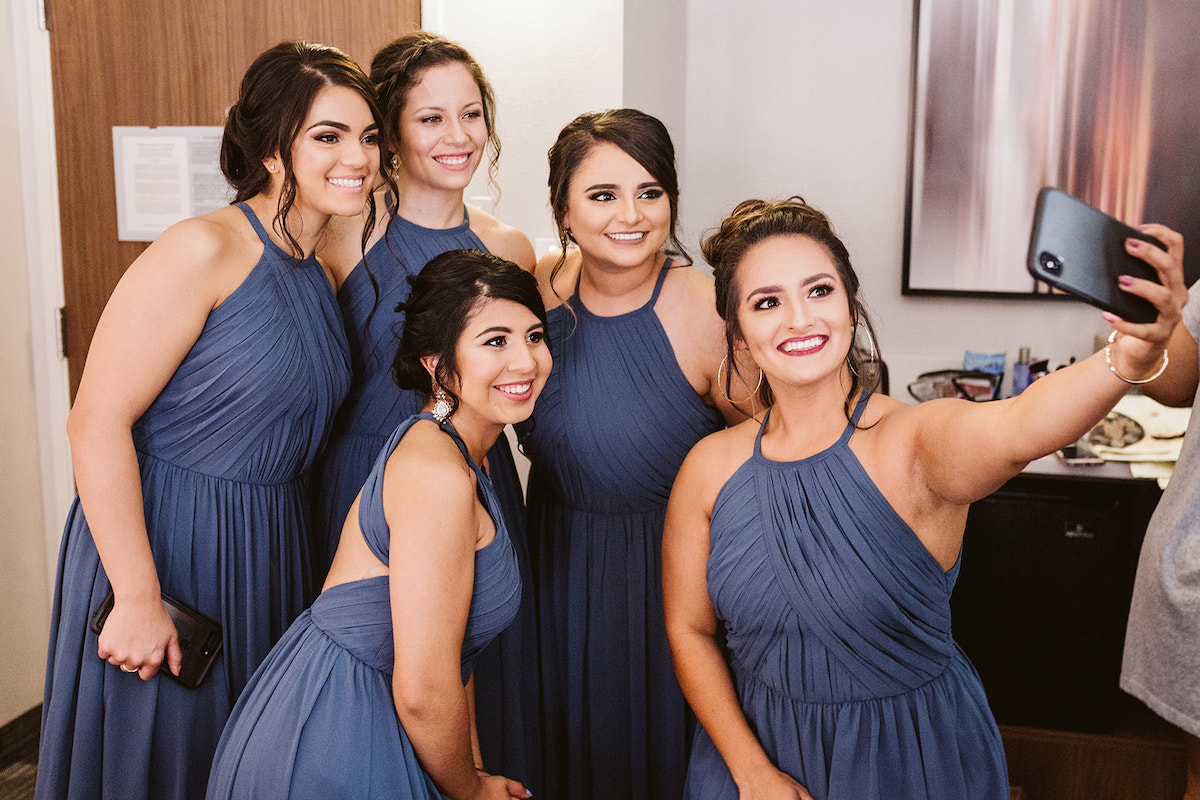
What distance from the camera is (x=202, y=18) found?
262cm

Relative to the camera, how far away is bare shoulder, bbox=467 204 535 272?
209 centimetres

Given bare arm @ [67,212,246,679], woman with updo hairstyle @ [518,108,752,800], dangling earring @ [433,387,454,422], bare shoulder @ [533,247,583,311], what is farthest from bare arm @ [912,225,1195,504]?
bare arm @ [67,212,246,679]

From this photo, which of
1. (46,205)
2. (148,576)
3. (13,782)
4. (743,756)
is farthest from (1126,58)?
(13,782)

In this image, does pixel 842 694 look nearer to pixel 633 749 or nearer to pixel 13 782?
pixel 633 749

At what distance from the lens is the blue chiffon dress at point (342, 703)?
1.39 m

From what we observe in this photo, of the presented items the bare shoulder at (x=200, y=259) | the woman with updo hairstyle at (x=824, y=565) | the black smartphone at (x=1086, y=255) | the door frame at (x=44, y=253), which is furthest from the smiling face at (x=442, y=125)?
the door frame at (x=44, y=253)

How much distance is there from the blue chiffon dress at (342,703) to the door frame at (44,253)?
1.70 m

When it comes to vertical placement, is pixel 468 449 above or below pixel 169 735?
above

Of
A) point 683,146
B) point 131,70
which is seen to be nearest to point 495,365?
point 131,70

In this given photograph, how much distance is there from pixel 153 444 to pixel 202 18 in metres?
1.42

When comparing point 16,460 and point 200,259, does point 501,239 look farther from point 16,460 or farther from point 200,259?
point 16,460

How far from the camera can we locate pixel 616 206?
1.80 metres

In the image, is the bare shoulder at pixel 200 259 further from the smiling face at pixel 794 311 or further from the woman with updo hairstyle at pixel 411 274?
the smiling face at pixel 794 311

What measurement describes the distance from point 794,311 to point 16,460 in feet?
7.59
